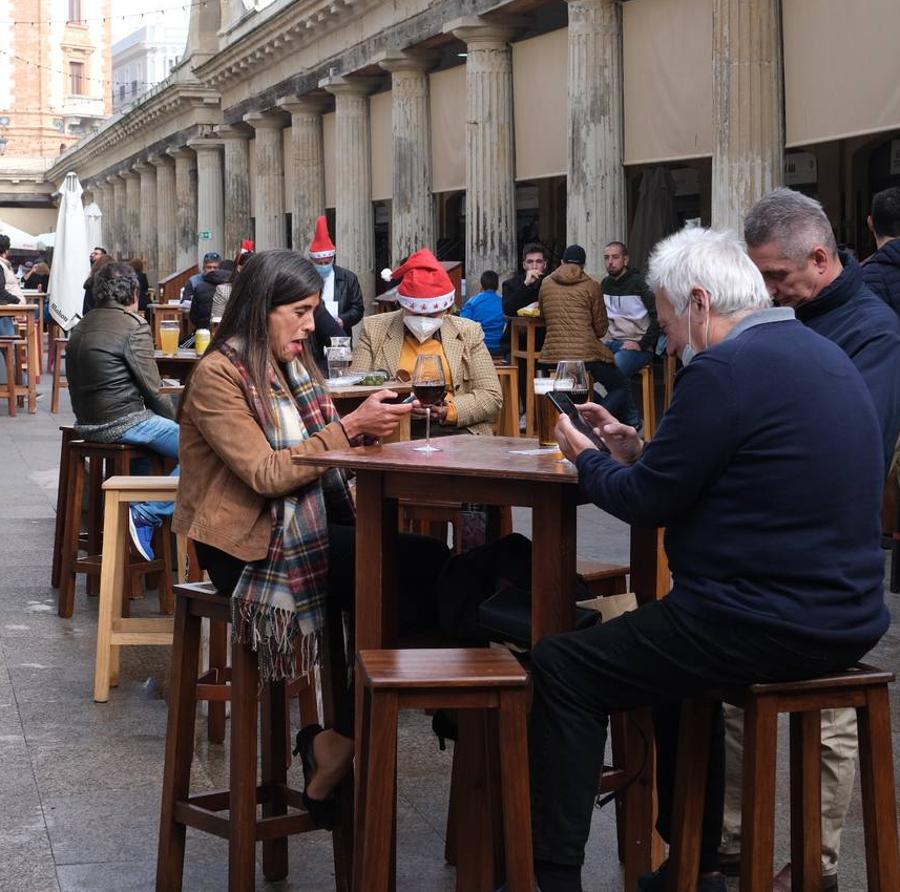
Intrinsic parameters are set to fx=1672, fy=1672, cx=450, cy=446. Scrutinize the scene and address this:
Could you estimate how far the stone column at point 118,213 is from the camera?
168 feet

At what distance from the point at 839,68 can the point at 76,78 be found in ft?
273

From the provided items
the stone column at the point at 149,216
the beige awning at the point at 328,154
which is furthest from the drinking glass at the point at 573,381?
the stone column at the point at 149,216

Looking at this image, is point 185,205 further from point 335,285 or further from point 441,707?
point 441,707

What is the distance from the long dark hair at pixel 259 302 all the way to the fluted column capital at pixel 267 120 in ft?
87.8

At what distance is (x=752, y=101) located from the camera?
13648 mm

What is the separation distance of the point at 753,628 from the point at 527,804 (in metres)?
0.61

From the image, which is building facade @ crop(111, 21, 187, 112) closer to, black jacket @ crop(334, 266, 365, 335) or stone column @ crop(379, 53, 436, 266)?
stone column @ crop(379, 53, 436, 266)

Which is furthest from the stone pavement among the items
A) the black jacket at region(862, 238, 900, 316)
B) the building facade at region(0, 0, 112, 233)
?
the building facade at region(0, 0, 112, 233)

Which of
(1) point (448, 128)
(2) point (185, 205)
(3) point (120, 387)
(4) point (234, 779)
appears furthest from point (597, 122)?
(2) point (185, 205)

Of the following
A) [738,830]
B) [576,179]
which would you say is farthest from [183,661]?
[576,179]

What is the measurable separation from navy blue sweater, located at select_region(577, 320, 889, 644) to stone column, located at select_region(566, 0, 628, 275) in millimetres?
13309

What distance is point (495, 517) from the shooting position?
580cm

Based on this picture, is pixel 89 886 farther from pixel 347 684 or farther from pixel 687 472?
pixel 687 472

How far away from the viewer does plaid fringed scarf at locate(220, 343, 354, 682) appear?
4277 millimetres
